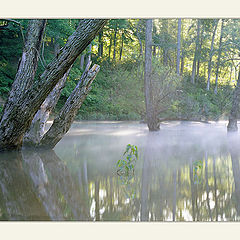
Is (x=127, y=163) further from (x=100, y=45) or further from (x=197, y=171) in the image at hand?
(x=100, y=45)

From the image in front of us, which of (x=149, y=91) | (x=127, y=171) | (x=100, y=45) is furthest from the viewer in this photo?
(x=149, y=91)

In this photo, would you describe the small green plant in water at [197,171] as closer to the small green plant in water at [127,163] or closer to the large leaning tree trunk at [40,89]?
the small green plant in water at [127,163]

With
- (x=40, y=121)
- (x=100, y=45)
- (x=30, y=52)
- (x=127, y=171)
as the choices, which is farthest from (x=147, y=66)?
(x=127, y=171)

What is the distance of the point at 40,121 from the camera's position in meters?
4.81

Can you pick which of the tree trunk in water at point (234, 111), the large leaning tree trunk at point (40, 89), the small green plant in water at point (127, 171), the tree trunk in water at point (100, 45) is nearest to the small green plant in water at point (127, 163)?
the small green plant in water at point (127, 171)

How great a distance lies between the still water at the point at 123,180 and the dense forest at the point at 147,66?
A: 0.32 m

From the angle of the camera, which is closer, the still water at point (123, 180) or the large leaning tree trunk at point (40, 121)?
the still water at point (123, 180)

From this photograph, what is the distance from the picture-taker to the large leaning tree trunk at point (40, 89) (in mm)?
3594

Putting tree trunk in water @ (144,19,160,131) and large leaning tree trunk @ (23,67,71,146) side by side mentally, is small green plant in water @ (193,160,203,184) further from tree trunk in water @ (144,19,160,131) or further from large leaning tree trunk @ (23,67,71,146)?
large leaning tree trunk @ (23,67,71,146)

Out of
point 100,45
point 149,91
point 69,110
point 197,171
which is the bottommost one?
point 197,171

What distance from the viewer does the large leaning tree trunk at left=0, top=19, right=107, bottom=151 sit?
11.8ft

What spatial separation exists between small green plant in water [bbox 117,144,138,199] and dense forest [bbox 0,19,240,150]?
117cm

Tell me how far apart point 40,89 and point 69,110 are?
84 centimetres
